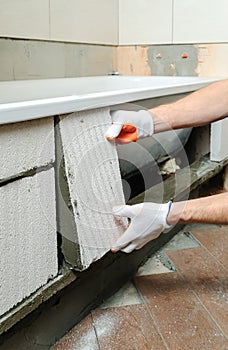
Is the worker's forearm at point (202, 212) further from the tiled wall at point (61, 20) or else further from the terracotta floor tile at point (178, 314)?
the tiled wall at point (61, 20)

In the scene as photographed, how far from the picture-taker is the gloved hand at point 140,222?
1.19 metres

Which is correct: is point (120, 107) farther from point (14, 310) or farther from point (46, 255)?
point (14, 310)

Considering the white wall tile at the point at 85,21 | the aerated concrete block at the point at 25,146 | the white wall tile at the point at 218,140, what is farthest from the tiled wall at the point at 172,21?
the aerated concrete block at the point at 25,146

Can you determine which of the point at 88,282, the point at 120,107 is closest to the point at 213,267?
the point at 88,282

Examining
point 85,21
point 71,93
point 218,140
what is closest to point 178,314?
point 218,140

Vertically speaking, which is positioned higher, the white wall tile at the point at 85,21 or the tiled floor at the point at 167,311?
the white wall tile at the point at 85,21

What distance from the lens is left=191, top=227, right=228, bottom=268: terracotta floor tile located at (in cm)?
180

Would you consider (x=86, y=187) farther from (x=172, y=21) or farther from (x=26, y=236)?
(x=172, y=21)

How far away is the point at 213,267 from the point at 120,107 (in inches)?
32.9

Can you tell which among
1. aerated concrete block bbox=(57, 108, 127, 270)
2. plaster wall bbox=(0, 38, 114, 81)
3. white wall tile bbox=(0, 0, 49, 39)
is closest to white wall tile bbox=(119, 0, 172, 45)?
plaster wall bbox=(0, 38, 114, 81)

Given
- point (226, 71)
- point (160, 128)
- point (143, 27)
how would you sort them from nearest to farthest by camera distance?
point (160, 128)
point (226, 71)
point (143, 27)

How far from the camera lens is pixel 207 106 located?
1.50 m

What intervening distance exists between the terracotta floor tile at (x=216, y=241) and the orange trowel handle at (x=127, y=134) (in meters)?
0.78

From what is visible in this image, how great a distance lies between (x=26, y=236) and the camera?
95cm
